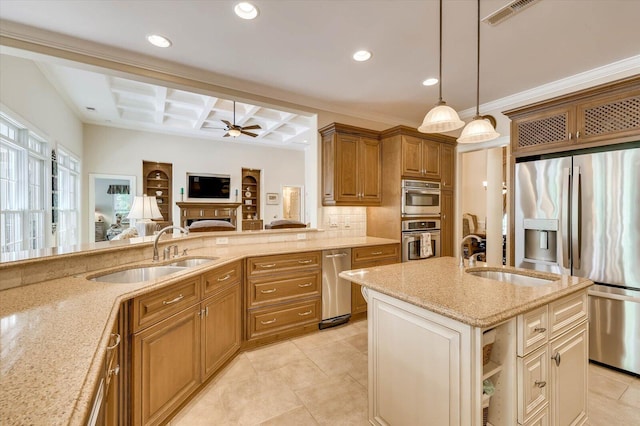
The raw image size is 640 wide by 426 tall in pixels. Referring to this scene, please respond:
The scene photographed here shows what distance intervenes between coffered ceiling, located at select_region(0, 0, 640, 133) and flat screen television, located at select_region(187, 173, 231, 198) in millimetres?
4367

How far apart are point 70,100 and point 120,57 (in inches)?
122

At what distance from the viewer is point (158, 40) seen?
2.48 m

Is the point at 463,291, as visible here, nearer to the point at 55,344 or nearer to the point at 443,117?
the point at 443,117

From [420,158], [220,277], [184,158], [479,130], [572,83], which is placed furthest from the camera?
[184,158]

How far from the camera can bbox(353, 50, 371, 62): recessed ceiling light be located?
269 cm

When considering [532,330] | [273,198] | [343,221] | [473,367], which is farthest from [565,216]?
[273,198]

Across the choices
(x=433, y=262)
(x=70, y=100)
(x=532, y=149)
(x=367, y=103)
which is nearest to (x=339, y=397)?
(x=433, y=262)

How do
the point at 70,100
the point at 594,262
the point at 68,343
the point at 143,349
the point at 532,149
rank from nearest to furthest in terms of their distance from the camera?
the point at 68,343 → the point at 143,349 → the point at 594,262 → the point at 532,149 → the point at 70,100

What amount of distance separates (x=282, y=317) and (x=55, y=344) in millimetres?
2198

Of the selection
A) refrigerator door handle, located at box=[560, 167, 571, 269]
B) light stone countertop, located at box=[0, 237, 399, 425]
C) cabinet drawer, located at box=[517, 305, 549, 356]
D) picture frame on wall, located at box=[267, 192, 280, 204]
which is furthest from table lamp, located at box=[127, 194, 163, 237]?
refrigerator door handle, located at box=[560, 167, 571, 269]

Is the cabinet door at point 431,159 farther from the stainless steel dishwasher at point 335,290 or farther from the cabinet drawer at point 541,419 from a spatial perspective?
the cabinet drawer at point 541,419

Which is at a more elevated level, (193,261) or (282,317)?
(193,261)

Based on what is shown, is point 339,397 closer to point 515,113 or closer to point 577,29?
point 515,113

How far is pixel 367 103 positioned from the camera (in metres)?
3.98
